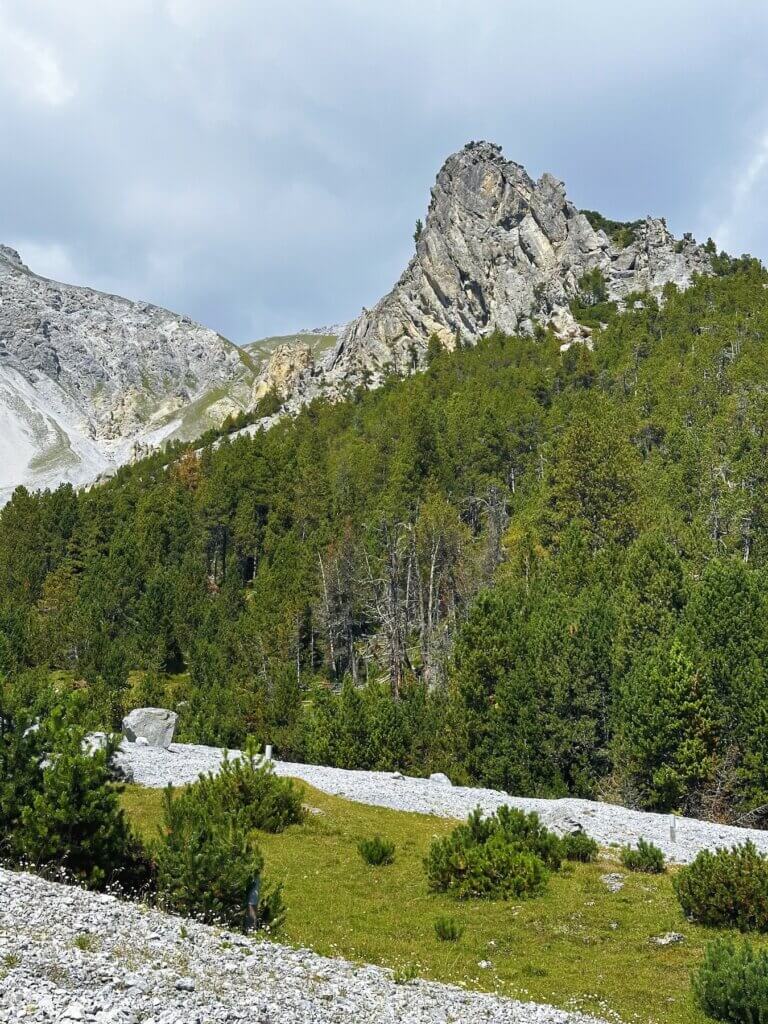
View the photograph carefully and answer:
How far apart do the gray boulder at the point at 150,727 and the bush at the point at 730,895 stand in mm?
27390

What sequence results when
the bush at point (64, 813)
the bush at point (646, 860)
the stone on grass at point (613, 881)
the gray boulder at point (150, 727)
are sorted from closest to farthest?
the bush at point (64, 813)
the stone on grass at point (613, 881)
the bush at point (646, 860)
the gray boulder at point (150, 727)

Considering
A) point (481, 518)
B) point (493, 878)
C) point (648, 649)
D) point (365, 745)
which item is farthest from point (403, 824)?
point (481, 518)

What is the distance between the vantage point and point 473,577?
6212 cm

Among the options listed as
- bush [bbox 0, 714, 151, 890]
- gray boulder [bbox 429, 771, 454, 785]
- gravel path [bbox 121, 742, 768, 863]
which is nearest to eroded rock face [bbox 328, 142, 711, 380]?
gray boulder [bbox 429, 771, 454, 785]

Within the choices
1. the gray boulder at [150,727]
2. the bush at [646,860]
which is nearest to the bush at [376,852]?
the bush at [646,860]

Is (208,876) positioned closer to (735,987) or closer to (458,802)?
(735,987)

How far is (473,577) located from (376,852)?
43.4m

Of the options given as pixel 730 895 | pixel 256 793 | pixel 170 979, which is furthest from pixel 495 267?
pixel 170 979

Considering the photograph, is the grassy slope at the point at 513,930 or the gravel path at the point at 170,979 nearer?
the gravel path at the point at 170,979

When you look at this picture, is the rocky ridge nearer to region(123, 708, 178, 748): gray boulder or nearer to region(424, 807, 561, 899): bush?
region(123, 708, 178, 748): gray boulder

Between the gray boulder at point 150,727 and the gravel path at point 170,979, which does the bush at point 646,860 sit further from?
the gray boulder at point 150,727

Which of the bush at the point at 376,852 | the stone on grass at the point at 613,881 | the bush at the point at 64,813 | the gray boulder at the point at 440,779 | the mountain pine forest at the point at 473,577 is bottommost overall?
the stone on grass at the point at 613,881

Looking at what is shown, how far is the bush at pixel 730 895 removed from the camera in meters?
14.8

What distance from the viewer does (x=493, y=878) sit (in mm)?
17172
